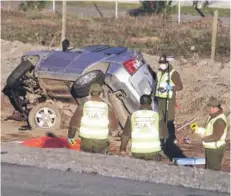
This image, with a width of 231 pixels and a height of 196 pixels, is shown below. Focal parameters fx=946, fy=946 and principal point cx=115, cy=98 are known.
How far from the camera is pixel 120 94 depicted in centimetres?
1817

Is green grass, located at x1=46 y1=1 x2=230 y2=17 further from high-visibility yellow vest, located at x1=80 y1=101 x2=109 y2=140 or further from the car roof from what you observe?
high-visibility yellow vest, located at x1=80 y1=101 x2=109 y2=140

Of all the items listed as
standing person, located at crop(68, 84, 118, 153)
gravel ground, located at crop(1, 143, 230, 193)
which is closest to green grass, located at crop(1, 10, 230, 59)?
standing person, located at crop(68, 84, 118, 153)

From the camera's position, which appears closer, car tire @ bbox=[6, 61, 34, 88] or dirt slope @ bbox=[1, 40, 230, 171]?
car tire @ bbox=[6, 61, 34, 88]

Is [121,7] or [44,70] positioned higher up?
[44,70]

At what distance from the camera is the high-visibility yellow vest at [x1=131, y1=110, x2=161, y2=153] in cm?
1353

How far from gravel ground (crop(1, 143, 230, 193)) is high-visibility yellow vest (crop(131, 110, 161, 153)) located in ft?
1.24

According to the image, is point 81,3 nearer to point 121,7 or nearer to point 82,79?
point 121,7

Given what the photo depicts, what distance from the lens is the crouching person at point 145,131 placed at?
13.5 meters

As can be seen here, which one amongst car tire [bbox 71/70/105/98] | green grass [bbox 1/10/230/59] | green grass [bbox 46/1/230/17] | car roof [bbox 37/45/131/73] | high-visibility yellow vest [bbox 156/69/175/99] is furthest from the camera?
green grass [bbox 46/1/230/17]

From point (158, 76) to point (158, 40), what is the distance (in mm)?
15479

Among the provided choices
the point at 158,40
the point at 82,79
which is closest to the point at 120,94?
the point at 82,79

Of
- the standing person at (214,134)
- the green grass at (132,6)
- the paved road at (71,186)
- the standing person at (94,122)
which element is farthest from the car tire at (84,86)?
the green grass at (132,6)

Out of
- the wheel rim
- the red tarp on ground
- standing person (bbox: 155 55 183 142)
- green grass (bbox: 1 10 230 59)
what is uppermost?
standing person (bbox: 155 55 183 142)

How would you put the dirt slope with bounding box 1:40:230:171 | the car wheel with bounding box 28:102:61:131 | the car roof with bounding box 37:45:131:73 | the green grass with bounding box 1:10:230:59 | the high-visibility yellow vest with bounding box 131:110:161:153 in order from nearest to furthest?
the high-visibility yellow vest with bounding box 131:110:161:153 → the car roof with bounding box 37:45:131:73 → the car wheel with bounding box 28:102:61:131 → the dirt slope with bounding box 1:40:230:171 → the green grass with bounding box 1:10:230:59
